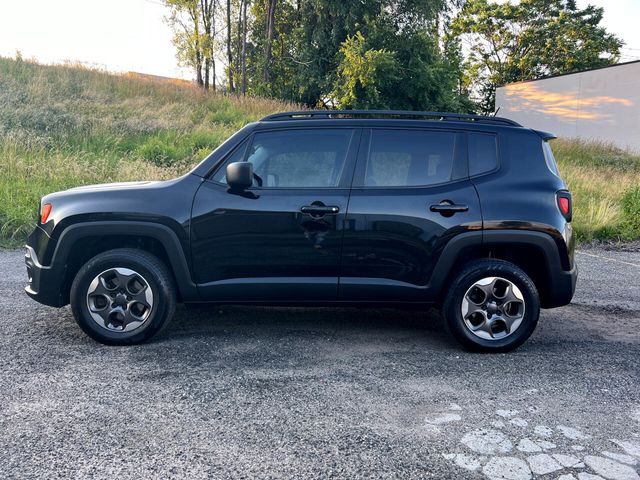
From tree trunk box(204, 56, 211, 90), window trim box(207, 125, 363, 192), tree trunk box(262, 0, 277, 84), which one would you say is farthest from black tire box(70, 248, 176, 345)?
tree trunk box(204, 56, 211, 90)

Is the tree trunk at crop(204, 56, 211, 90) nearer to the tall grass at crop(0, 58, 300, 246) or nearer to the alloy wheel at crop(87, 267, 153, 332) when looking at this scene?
the tall grass at crop(0, 58, 300, 246)

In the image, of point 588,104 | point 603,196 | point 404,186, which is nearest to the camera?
point 404,186

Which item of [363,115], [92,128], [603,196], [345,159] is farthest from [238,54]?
[345,159]

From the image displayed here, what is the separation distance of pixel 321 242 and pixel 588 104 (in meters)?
29.5

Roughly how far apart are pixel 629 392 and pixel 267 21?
108 ft

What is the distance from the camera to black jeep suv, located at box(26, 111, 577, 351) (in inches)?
167

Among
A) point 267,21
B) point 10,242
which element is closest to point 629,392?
point 10,242

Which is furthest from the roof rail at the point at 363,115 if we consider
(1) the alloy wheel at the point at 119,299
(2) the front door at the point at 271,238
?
(1) the alloy wheel at the point at 119,299

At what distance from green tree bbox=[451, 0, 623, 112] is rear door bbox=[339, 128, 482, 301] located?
130 feet

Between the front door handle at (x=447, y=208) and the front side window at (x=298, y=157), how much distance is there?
76 cm

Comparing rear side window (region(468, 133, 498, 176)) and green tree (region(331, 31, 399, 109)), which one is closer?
rear side window (region(468, 133, 498, 176))

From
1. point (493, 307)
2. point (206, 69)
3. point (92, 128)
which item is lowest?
point (493, 307)

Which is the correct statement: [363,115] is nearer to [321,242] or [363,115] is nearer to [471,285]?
[321,242]

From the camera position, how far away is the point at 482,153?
446 cm
